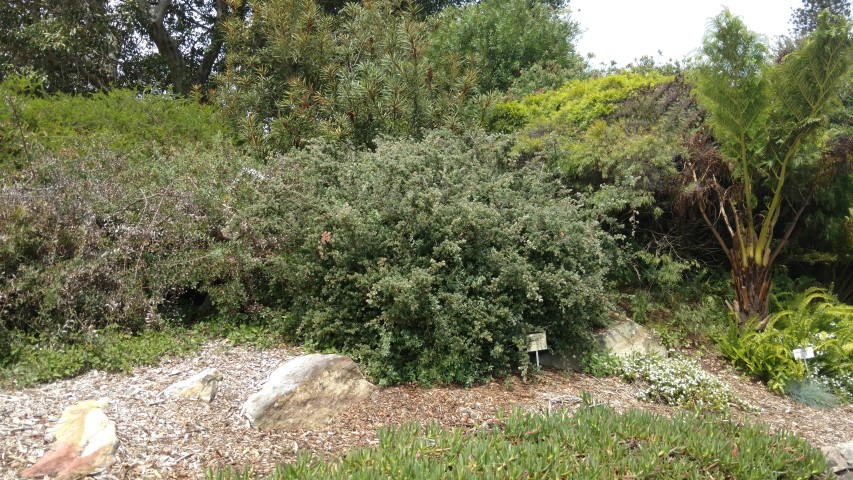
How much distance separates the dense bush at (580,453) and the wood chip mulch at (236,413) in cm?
36

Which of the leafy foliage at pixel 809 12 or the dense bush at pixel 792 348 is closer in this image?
the dense bush at pixel 792 348

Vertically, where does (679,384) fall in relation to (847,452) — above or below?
above

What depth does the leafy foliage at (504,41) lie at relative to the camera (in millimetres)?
12703

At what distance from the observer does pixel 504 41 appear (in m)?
12.8

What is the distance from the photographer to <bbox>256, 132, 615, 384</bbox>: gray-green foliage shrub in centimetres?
543

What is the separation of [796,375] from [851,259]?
10.2 feet

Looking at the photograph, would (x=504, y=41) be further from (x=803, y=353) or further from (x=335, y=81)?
(x=803, y=353)

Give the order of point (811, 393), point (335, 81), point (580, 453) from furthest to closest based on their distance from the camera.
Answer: point (335, 81)
point (811, 393)
point (580, 453)

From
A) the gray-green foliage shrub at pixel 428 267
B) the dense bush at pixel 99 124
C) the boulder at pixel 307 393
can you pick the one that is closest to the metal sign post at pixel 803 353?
the gray-green foliage shrub at pixel 428 267

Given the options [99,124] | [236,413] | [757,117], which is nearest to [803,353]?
[757,117]

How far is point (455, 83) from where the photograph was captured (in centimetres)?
925

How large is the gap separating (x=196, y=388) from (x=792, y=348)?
5.62 meters

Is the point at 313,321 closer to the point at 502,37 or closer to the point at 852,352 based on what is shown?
the point at 852,352

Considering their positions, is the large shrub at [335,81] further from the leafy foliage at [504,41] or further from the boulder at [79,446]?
the boulder at [79,446]
